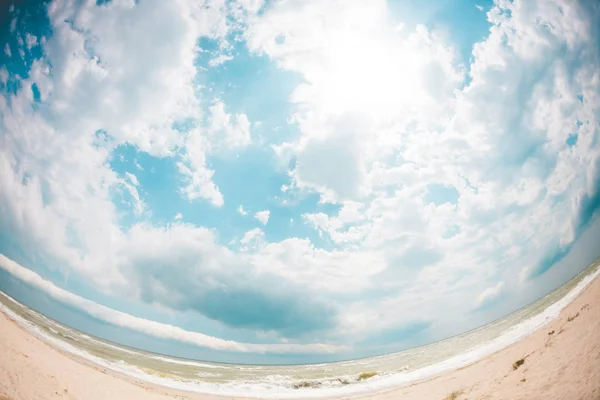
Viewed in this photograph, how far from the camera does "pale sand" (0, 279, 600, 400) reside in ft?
28.0

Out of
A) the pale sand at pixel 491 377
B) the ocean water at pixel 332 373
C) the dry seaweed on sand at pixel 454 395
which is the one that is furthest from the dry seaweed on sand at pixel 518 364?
the ocean water at pixel 332 373

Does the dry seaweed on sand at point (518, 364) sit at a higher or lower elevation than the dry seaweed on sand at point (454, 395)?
higher

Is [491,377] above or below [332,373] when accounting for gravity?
above

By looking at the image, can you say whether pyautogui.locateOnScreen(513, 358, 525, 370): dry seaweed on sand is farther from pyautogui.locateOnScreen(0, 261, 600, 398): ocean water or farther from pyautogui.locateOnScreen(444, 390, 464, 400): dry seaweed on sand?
pyautogui.locateOnScreen(0, 261, 600, 398): ocean water

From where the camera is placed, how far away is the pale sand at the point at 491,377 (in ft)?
28.0

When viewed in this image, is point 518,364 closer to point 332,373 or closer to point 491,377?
point 491,377

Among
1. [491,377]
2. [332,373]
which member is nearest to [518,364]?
[491,377]

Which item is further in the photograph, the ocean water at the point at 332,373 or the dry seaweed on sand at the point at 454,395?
the ocean water at the point at 332,373

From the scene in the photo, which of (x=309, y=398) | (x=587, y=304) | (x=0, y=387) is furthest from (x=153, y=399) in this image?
(x=587, y=304)

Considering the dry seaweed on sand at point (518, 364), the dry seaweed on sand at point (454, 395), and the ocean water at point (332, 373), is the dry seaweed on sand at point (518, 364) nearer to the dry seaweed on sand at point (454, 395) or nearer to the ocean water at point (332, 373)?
the dry seaweed on sand at point (454, 395)

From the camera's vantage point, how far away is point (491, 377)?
12086mm

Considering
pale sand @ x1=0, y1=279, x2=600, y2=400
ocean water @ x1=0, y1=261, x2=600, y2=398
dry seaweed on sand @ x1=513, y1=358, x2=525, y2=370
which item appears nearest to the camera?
pale sand @ x1=0, y1=279, x2=600, y2=400

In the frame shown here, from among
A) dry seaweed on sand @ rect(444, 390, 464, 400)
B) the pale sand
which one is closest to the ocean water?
the pale sand

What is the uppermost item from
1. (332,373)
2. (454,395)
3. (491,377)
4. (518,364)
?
(518,364)
